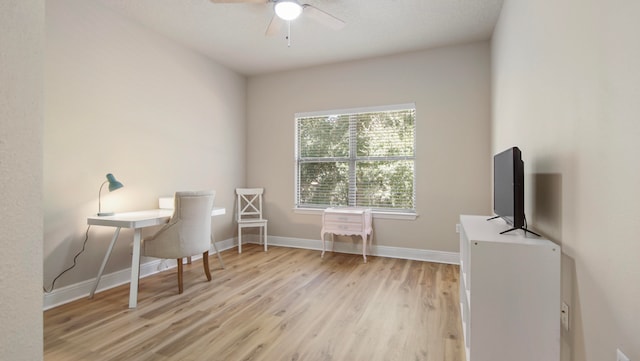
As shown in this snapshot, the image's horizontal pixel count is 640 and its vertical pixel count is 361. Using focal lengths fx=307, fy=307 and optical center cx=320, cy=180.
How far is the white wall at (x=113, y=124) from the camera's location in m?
2.64

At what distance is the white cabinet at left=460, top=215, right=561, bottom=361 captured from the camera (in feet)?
4.59

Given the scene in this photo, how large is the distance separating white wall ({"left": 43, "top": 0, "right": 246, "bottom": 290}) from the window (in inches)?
54.2

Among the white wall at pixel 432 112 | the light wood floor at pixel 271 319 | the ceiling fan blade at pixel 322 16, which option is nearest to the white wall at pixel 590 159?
the light wood floor at pixel 271 319

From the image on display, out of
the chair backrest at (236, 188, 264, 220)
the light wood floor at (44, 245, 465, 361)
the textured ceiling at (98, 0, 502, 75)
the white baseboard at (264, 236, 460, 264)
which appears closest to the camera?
the light wood floor at (44, 245, 465, 361)

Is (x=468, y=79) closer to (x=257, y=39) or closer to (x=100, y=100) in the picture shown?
(x=257, y=39)

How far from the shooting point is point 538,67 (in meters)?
1.77

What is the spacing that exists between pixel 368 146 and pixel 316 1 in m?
2.05

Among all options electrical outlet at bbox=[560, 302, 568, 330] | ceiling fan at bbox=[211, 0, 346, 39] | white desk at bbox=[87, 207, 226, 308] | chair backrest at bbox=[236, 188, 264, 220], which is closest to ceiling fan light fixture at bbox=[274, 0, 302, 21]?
ceiling fan at bbox=[211, 0, 346, 39]

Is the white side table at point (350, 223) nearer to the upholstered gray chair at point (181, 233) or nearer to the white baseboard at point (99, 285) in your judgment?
the upholstered gray chair at point (181, 233)

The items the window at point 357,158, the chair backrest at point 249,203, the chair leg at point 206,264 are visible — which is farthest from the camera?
the chair backrest at point 249,203

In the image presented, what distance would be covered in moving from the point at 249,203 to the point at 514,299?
392 centimetres

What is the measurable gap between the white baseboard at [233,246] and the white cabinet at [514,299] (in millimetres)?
2593

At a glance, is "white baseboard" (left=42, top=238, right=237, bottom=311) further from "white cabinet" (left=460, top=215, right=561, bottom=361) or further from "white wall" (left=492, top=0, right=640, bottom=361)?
"white wall" (left=492, top=0, right=640, bottom=361)

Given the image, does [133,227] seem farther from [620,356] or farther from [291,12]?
[620,356]
